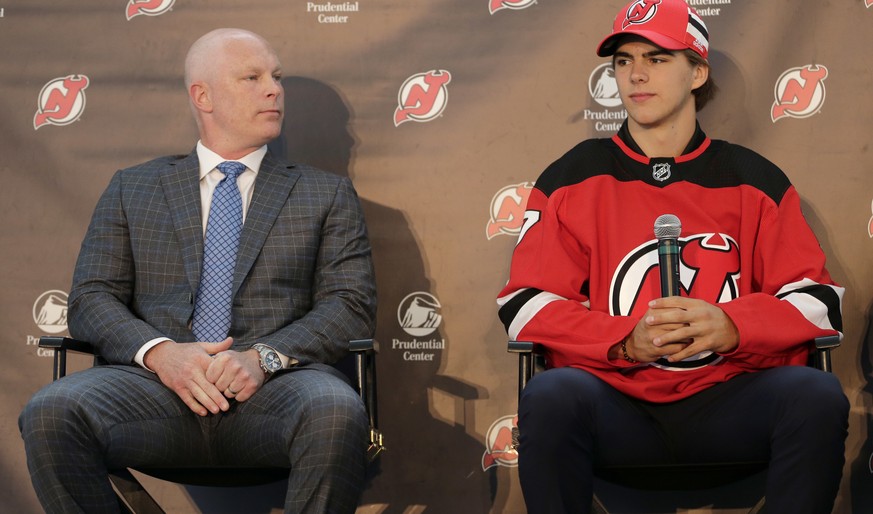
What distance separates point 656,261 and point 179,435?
4.49 ft

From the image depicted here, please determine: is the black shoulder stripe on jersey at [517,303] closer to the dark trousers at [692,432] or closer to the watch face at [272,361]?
the dark trousers at [692,432]

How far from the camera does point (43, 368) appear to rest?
3.71 meters

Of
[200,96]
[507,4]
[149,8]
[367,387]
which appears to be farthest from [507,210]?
[149,8]

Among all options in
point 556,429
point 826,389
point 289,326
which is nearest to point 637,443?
point 556,429

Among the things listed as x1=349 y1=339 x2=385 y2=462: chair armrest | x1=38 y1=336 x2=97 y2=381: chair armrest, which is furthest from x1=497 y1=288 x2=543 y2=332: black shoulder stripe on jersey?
x1=38 y1=336 x2=97 y2=381: chair armrest

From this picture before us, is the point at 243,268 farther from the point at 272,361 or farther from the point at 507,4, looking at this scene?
the point at 507,4

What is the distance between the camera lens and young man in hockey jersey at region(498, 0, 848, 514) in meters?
2.44

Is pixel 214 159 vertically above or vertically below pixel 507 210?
above

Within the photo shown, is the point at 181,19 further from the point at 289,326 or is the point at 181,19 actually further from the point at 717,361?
the point at 717,361

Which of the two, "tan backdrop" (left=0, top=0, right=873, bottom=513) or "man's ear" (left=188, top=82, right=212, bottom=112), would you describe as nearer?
"man's ear" (left=188, top=82, right=212, bottom=112)

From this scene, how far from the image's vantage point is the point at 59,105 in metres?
3.79

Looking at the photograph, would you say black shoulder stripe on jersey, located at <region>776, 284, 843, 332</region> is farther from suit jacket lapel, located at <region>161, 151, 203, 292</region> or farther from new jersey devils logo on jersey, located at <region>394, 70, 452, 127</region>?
Result: suit jacket lapel, located at <region>161, 151, 203, 292</region>

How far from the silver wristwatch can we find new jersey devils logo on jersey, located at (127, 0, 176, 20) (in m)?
1.53

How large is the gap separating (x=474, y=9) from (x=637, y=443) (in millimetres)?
1767
